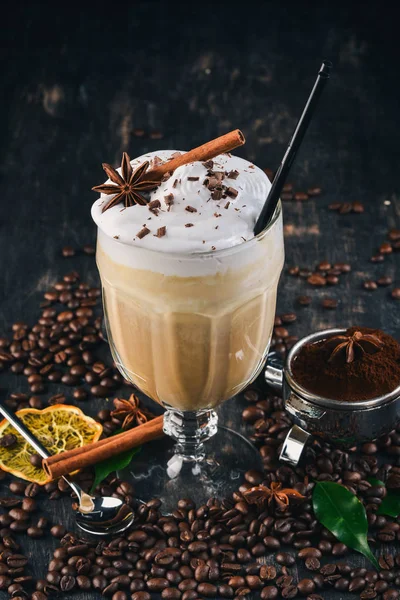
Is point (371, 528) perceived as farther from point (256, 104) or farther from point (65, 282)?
point (256, 104)

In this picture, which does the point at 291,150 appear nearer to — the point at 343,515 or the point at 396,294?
the point at 343,515

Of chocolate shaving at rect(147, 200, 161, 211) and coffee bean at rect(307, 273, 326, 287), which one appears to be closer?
chocolate shaving at rect(147, 200, 161, 211)

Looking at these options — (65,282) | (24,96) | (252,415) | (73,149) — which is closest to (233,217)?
(252,415)

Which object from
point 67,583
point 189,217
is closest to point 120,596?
point 67,583

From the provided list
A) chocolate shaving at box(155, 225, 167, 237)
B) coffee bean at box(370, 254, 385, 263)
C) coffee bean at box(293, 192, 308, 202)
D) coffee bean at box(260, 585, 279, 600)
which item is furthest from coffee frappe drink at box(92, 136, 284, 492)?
coffee bean at box(293, 192, 308, 202)

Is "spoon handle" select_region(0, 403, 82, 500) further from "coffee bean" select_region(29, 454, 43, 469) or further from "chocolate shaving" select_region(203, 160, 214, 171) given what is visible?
"chocolate shaving" select_region(203, 160, 214, 171)

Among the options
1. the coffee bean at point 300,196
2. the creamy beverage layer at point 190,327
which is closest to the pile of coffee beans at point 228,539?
the creamy beverage layer at point 190,327
